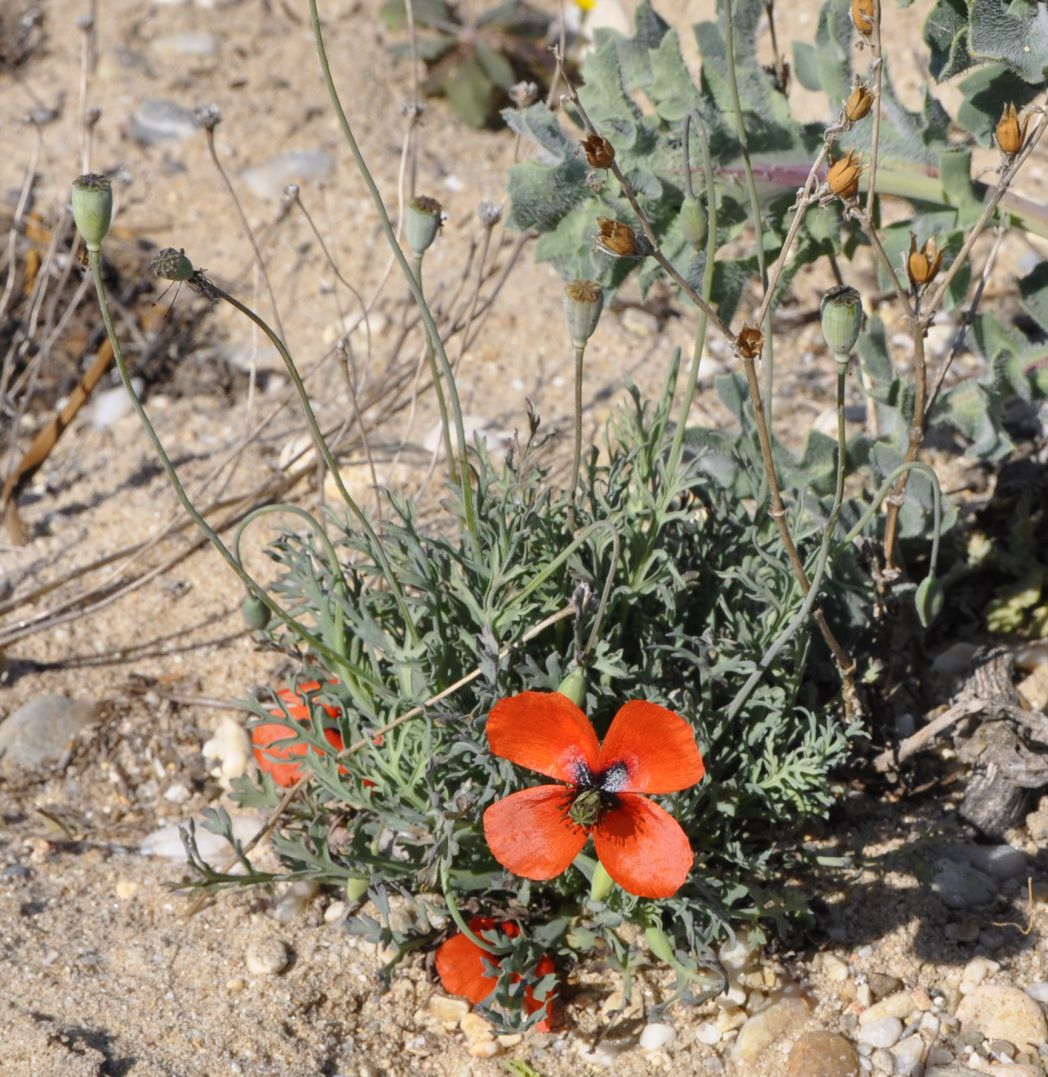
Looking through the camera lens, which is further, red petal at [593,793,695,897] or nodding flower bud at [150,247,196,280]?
red petal at [593,793,695,897]

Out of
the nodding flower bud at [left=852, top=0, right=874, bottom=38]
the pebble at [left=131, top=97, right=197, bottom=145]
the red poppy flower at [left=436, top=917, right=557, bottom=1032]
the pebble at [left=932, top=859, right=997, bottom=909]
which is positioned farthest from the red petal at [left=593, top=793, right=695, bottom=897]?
the pebble at [left=131, top=97, right=197, bottom=145]

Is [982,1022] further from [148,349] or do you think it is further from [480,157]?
[480,157]

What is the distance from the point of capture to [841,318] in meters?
1.37

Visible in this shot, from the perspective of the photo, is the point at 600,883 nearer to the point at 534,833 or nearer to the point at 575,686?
the point at 534,833

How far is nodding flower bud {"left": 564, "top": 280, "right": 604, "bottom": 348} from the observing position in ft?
4.63

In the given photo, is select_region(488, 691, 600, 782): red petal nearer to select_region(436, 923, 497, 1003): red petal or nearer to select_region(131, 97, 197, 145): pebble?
select_region(436, 923, 497, 1003): red petal

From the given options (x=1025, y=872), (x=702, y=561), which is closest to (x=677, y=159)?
(x=702, y=561)

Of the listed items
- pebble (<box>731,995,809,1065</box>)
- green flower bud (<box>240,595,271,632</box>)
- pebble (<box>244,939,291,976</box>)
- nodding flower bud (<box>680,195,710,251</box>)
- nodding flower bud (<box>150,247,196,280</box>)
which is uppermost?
nodding flower bud (<box>680,195,710,251</box>)

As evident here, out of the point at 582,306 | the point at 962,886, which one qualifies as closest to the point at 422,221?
the point at 582,306

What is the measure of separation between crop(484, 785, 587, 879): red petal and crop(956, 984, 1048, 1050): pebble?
2.19 ft

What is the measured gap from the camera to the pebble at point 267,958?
1930 millimetres

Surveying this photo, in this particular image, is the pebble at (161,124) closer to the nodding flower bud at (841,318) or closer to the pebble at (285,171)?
the pebble at (285,171)

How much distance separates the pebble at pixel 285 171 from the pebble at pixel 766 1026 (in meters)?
2.52

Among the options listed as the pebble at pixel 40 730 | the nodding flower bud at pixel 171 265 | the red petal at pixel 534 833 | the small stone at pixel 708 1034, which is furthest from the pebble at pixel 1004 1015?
the pebble at pixel 40 730
